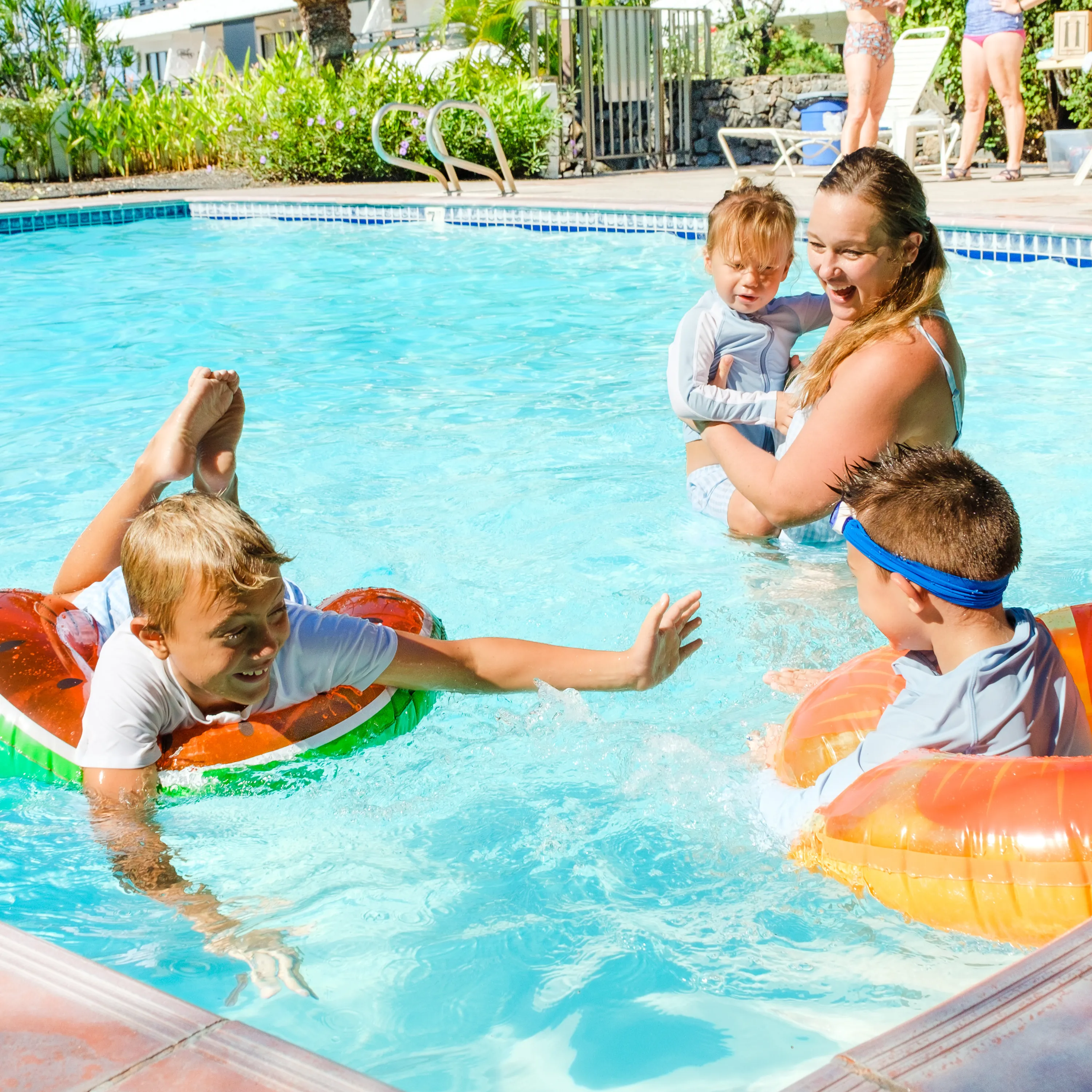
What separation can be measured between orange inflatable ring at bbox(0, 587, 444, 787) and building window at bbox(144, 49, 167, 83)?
46731 mm

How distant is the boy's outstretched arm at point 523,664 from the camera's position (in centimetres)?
294

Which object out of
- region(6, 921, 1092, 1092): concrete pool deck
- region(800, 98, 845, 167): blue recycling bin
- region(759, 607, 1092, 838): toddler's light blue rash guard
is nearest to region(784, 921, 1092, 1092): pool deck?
region(6, 921, 1092, 1092): concrete pool deck

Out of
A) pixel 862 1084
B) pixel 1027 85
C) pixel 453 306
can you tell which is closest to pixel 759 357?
pixel 862 1084

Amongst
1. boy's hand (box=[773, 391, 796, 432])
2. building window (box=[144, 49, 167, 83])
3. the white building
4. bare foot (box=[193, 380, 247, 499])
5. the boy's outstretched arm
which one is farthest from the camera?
building window (box=[144, 49, 167, 83])

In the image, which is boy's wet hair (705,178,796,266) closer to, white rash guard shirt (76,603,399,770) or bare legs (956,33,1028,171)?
white rash guard shirt (76,603,399,770)

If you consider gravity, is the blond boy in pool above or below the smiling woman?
below

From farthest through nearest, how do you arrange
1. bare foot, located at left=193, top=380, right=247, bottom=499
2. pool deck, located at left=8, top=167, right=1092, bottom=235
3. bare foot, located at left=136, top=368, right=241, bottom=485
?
pool deck, located at left=8, top=167, right=1092, bottom=235 < bare foot, located at left=193, top=380, right=247, bottom=499 < bare foot, located at left=136, top=368, right=241, bottom=485

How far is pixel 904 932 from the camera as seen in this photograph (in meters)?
2.47

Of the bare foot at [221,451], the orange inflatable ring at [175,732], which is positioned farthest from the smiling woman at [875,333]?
the bare foot at [221,451]

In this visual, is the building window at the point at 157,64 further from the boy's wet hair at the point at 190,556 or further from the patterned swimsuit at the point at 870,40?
the boy's wet hair at the point at 190,556

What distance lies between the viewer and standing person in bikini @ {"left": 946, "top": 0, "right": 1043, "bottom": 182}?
1244 centimetres

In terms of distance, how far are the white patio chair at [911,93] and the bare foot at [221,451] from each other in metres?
11.8

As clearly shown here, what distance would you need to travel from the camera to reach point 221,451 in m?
3.55

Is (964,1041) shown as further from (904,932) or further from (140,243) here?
(140,243)
